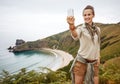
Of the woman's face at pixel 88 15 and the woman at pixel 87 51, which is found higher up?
the woman's face at pixel 88 15

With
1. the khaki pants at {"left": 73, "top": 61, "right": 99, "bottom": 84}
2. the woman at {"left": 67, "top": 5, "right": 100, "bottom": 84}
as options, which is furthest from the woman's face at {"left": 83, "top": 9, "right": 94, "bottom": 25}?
the khaki pants at {"left": 73, "top": 61, "right": 99, "bottom": 84}

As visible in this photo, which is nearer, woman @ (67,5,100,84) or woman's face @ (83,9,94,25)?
woman @ (67,5,100,84)

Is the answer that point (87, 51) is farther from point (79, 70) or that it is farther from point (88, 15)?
point (88, 15)

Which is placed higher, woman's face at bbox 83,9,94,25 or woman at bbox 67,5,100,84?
woman's face at bbox 83,9,94,25

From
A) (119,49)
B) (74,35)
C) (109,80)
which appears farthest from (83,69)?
(119,49)

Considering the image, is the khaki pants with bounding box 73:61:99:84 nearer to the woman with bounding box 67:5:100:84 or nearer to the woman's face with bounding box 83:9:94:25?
the woman with bounding box 67:5:100:84

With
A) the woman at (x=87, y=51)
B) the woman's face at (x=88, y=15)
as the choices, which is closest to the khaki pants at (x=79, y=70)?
the woman at (x=87, y=51)

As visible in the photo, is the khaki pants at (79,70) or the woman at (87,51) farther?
the khaki pants at (79,70)

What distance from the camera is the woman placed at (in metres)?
5.79

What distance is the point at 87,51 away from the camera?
19.0ft

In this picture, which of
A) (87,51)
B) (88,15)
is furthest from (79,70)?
(88,15)

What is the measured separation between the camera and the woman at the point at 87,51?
19.0 feet

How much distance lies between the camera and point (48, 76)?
9.50 m

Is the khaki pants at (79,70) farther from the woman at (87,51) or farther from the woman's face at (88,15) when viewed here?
the woman's face at (88,15)
